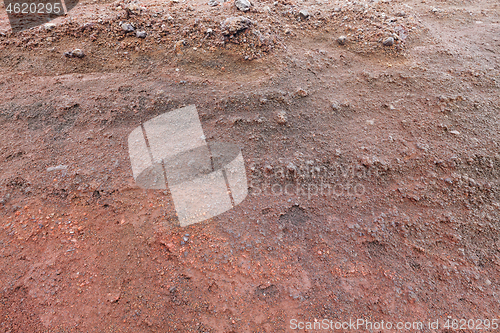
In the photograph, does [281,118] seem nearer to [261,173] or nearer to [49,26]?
[261,173]

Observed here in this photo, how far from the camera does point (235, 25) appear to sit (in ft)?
10.5

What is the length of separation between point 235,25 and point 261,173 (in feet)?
6.18

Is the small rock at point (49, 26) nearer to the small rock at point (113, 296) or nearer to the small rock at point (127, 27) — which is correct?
the small rock at point (127, 27)

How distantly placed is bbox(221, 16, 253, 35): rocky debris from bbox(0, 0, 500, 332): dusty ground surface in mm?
43

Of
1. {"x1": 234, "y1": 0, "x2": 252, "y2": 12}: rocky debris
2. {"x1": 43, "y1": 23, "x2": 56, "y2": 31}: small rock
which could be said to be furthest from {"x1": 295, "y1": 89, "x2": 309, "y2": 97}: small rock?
{"x1": 43, "y1": 23, "x2": 56, "y2": 31}: small rock

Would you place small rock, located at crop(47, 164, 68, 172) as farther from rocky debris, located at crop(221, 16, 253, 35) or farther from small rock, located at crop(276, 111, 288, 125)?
rocky debris, located at crop(221, 16, 253, 35)

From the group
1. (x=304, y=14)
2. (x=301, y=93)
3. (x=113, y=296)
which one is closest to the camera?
(x=113, y=296)

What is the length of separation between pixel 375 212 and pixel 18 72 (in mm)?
4150

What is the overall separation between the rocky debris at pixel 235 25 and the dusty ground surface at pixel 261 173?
0.04 meters

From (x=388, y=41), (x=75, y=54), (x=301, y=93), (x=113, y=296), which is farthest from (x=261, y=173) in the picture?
(x=75, y=54)

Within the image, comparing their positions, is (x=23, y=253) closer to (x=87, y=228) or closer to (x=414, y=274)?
(x=87, y=228)

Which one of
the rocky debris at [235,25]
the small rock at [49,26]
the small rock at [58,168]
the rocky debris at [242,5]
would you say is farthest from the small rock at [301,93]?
the small rock at [49,26]

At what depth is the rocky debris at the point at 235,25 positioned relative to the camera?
10.5ft

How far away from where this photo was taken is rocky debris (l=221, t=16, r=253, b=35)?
126 inches
